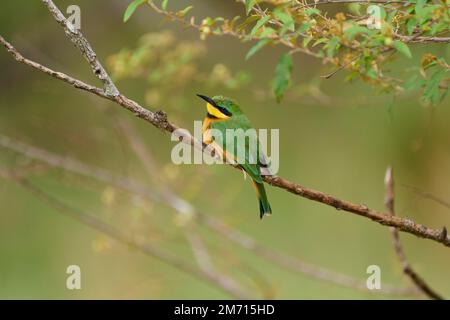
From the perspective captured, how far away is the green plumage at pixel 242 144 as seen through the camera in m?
1.59

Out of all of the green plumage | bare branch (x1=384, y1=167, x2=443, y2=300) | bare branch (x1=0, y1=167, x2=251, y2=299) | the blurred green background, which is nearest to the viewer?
the green plumage

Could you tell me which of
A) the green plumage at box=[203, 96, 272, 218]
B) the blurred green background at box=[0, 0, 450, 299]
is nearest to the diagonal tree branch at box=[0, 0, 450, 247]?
the green plumage at box=[203, 96, 272, 218]

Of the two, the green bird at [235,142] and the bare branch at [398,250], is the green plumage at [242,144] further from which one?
the bare branch at [398,250]

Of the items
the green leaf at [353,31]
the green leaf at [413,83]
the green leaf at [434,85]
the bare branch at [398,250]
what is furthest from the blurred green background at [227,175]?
the green leaf at [353,31]

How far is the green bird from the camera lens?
1.61 m

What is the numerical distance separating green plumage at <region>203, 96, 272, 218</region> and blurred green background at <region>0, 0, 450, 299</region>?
53.8 inches

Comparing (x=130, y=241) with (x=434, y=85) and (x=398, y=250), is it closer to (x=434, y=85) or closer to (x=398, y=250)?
(x=398, y=250)

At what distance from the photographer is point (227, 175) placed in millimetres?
4215

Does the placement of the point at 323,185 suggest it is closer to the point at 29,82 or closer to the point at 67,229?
the point at 67,229

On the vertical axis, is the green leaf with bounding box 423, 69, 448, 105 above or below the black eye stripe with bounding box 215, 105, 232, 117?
below

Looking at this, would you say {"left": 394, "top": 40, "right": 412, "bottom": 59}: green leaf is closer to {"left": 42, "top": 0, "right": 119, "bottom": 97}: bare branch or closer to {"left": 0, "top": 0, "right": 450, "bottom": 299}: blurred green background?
{"left": 42, "top": 0, "right": 119, "bottom": 97}: bare branch

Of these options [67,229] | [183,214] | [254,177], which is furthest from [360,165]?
[254,177]

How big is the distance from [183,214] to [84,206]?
67.0 inches

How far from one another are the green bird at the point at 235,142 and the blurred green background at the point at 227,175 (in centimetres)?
136
